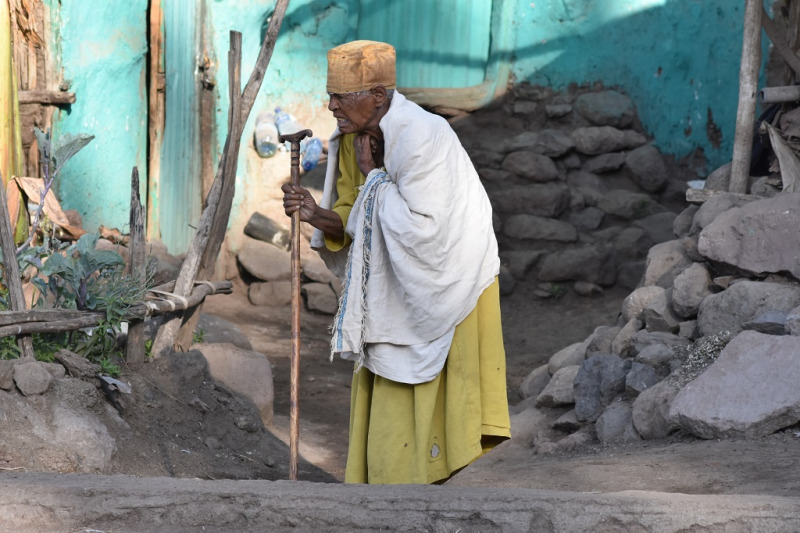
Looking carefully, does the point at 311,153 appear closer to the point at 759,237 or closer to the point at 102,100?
the point at 102,100

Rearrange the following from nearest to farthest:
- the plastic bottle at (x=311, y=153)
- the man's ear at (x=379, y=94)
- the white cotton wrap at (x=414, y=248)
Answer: the white cotton wrap at (x=414, y=248)
the man's ear at (x=379, y=94)
the plastic bottle at (x=311, y=153)

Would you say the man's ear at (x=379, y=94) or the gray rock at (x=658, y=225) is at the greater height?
the man's ear at (x=379, y=94)

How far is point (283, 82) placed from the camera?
9227 millimetres

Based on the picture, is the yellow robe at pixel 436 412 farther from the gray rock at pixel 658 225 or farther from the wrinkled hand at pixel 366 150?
the gray rock at pixel 658 225

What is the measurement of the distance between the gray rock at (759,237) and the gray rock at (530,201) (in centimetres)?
341

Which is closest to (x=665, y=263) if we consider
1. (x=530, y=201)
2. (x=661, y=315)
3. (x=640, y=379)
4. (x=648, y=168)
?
(x=661, y=315)

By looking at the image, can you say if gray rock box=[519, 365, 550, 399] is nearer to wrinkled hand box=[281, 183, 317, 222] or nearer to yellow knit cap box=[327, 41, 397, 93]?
wrinkled hand box=[281, 183, 317, 222]

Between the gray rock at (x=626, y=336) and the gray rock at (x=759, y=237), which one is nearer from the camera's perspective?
the gray rock at (x=759, y=237)

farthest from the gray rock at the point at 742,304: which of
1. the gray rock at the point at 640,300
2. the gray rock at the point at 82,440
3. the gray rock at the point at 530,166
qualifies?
→ the gray rock at the point at 530,166

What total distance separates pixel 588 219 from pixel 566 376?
337 centimetres

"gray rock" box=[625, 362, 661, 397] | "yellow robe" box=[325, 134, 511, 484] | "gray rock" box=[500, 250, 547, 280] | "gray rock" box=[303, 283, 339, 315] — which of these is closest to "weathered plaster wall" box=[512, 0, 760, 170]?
"gray rock" box=[500, 250, 547, 280]

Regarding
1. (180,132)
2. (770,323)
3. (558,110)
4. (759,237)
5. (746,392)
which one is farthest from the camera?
(558,110)

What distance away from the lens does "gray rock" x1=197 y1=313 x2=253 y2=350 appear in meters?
6.68

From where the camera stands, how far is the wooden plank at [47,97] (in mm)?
7513
